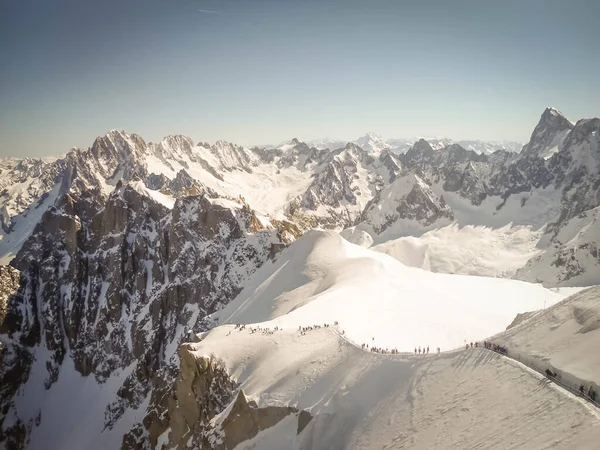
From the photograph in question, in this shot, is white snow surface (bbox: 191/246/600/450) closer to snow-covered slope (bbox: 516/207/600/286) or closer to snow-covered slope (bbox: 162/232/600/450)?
snow-covered slope (bbox: 162/232/600/450)

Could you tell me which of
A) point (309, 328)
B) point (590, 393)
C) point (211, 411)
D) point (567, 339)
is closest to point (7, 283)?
point (211, 411)

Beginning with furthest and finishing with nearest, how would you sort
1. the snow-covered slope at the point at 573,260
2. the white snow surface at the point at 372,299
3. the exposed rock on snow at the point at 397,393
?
the snow-covered slope at the point at 573,260, the white snow surface at the point at 372,299, the exposed rock on snow at the point at 397,393

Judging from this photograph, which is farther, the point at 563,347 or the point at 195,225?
the point at 195,225

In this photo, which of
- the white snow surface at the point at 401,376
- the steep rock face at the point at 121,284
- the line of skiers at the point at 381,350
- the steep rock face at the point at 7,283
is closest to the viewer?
the white snow surface at the point at 401,376

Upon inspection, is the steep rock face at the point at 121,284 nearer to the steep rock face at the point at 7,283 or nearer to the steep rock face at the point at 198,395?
the steep rock face at the point at 7,283

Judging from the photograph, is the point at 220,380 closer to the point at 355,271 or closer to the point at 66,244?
the point at 355,271

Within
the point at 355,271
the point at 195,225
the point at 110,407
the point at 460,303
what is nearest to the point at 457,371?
the point at 460,303

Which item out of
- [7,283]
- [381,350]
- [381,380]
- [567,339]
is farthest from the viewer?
[7,283]

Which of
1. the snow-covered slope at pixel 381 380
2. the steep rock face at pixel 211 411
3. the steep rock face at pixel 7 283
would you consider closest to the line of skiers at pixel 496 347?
the snow-covered slope at pixel 381 380

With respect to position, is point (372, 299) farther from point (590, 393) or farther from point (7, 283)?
point (7, 283)
